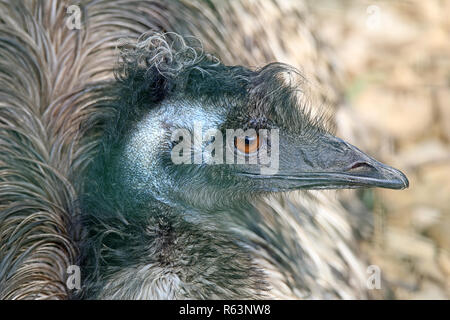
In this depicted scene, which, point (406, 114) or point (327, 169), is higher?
point (406, 114)

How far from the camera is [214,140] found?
59.1 inches

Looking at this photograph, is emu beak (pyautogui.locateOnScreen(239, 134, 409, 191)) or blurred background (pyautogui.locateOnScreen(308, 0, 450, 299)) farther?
blurred background (pyautogui.locateOnScreen(308, 0, 450, 299))

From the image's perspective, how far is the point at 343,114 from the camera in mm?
2545

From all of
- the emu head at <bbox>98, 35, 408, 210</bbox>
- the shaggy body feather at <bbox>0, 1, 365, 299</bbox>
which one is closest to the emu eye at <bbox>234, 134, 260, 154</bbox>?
the emu head at <bbox>98, 35, 408, 210</bbox>

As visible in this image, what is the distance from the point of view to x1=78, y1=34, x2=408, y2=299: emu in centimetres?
151

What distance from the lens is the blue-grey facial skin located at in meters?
1.50

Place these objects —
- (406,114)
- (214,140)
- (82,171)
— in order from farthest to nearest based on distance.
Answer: (406,114) → (82,171) → (214,140)

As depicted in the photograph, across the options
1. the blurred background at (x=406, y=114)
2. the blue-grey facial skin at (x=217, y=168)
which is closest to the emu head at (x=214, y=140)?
the blue-grey facial skin at (x=217, y=168)

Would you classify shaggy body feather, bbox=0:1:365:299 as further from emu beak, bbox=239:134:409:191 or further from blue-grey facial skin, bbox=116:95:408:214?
emu beak, bbox=239:134:409:191

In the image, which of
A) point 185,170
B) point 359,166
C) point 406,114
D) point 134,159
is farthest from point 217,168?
point 406,114

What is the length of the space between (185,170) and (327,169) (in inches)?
11.7

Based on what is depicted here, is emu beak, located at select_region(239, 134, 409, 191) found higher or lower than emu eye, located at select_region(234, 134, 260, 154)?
lower

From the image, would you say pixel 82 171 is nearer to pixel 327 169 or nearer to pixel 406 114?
pixel 327 169
